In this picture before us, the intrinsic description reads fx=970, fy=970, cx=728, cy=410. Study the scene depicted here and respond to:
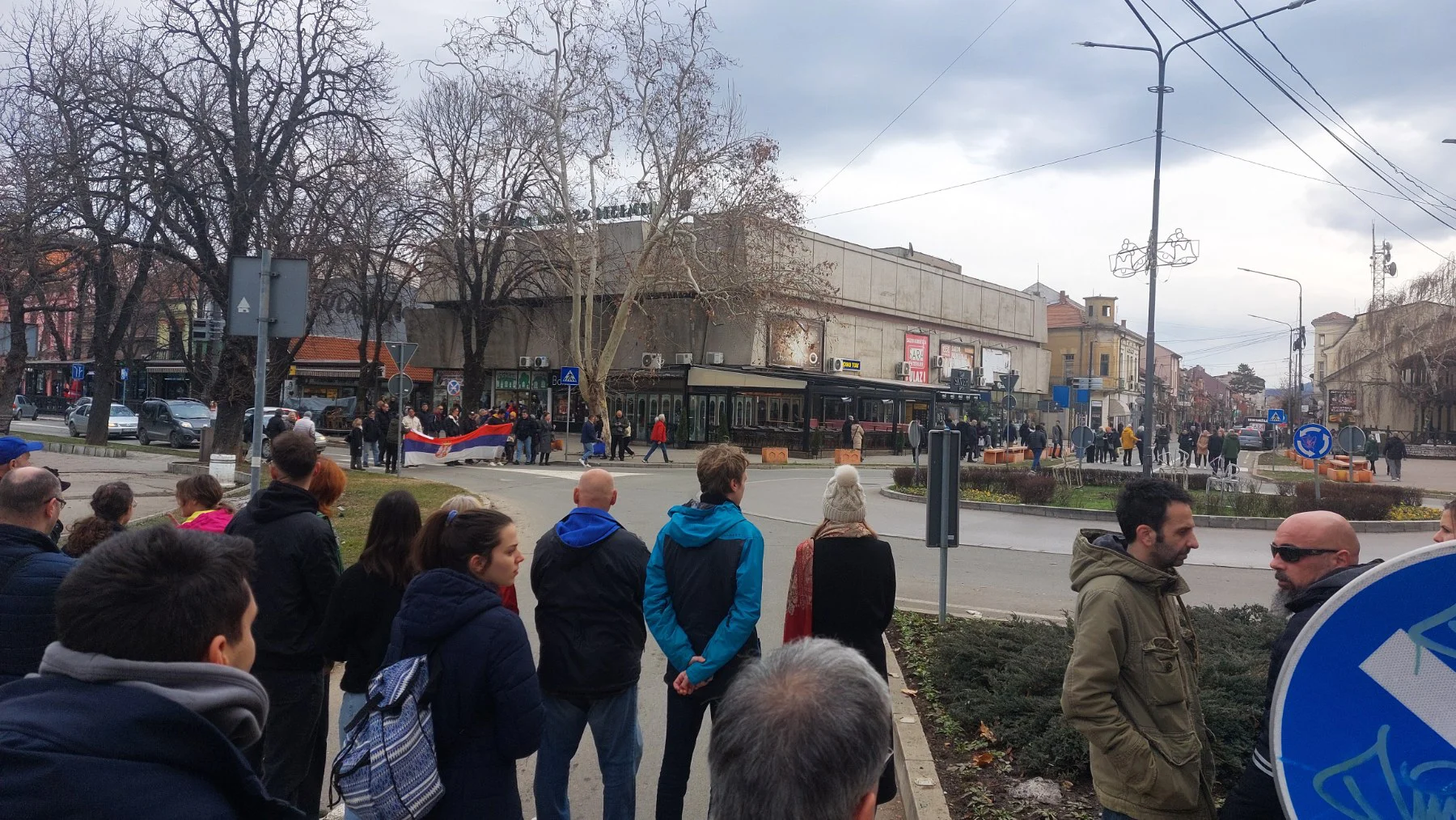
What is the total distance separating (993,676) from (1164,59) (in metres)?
18.7

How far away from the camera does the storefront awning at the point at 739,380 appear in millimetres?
40406

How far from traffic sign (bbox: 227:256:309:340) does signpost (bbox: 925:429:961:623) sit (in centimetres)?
595

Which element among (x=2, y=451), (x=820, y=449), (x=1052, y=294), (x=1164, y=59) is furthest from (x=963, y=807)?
(x=1052, y=294)

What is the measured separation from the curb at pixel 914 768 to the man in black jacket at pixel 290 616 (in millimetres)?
2525

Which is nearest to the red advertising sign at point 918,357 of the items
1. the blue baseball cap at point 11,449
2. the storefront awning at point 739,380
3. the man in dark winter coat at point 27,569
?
the storefront awning at point 739,380

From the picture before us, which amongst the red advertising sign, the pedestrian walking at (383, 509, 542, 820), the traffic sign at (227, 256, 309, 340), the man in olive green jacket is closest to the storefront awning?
the red advertising sign

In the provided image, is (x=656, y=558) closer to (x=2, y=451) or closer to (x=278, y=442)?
(x=278, y=442)

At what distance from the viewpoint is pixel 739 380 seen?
41.0 m

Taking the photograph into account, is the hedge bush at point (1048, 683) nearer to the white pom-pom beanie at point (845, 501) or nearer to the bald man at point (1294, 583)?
the bald man at point (1294, 583)

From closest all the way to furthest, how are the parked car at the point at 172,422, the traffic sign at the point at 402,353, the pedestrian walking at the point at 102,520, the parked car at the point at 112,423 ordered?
the pedestrian walking at the point at 102,520
the traffic sign at the point at 402,353
the parked car at the point at 172,422
the parked car at the point at 112,423

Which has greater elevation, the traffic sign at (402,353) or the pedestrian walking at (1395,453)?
the traffic sign at (402,353)

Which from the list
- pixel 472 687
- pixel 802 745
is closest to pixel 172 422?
pixel 472 687

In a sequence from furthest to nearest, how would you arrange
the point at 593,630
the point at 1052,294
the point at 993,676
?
the point at 1052,294 → the point at 993,676 → the point at 593,630

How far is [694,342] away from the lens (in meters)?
43.0
